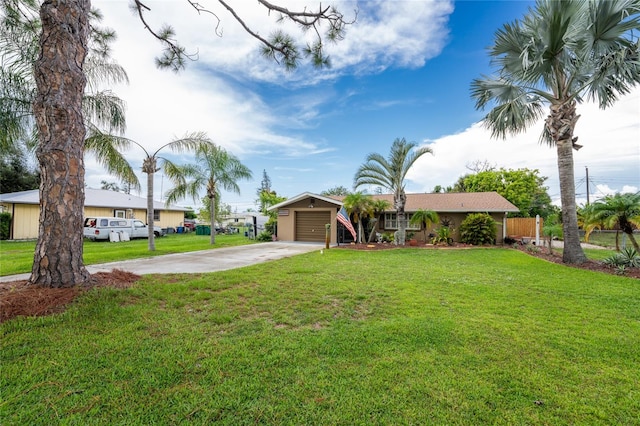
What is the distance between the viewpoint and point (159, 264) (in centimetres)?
851

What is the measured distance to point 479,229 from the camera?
1491cm

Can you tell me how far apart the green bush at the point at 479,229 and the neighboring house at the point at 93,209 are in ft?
61.8

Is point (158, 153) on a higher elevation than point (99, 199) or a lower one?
higher

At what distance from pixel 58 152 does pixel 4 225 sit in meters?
19.6

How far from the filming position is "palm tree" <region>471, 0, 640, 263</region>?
25.1 ft

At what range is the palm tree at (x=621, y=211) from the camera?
8.29 m

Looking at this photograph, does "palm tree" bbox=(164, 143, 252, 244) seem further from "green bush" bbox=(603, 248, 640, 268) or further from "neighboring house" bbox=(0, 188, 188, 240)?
"green bush" bbox=(603, 248, 640, 268)

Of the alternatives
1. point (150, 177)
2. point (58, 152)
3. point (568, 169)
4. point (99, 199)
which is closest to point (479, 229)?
point (568, 169)

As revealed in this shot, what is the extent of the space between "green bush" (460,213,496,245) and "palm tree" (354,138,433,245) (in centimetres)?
382

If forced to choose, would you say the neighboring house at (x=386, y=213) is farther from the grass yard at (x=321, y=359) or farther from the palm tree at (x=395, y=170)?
the grass yard at (x=321, y=359)

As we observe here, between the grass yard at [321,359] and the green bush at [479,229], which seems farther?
the green bush at [479,229]

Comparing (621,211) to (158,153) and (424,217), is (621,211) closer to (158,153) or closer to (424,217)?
(424,217)

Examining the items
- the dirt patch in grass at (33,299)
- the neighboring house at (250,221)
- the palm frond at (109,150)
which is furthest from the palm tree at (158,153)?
the dirt patch in grass at (33,299)

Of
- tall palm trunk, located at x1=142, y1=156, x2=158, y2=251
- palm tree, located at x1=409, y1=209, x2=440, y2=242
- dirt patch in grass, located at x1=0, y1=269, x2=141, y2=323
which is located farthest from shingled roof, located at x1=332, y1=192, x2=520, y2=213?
dirt patch in grass, located at x1=0, y1=269, x2=141, y2=323
